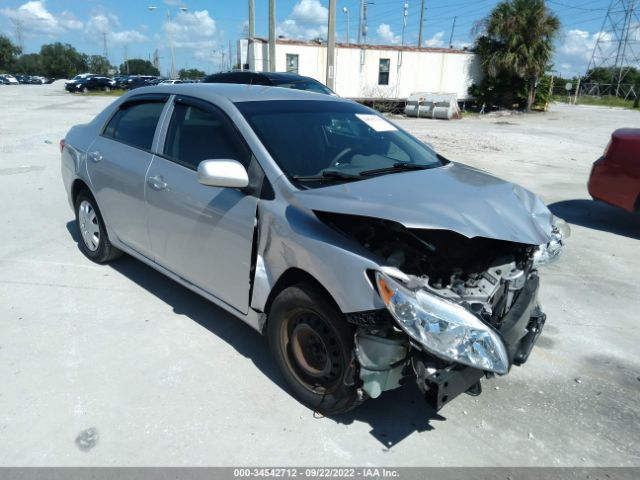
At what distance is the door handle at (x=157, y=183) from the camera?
11.5ft

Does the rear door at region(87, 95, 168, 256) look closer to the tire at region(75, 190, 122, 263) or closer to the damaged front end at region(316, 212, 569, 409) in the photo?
the tire at region(75, 190, 122, 263)

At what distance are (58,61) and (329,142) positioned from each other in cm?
10929

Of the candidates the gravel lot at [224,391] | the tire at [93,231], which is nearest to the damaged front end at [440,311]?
the gravel lot at [224,391]

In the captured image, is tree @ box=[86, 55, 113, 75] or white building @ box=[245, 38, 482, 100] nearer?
white building @ box=[245, 38, 482, 100]

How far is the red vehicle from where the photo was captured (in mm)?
6008

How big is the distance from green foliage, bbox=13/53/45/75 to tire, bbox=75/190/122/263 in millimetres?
107870

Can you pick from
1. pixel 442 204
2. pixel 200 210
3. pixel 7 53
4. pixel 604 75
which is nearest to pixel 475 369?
pixel 442 204

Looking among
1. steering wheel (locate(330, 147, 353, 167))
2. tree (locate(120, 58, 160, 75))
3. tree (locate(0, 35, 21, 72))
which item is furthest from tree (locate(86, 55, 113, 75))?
steering wheel (locate(330, 147, 353, 167))

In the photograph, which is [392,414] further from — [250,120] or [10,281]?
[10,281]

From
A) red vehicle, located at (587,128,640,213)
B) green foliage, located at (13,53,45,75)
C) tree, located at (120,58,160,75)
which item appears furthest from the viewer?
tree, located at (120,58,160,75)

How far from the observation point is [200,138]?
3432 millimetres

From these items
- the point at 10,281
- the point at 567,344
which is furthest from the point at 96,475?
the point at 567,344

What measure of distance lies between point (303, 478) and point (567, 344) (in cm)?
238

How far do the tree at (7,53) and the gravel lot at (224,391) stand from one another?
10549 centimetres
